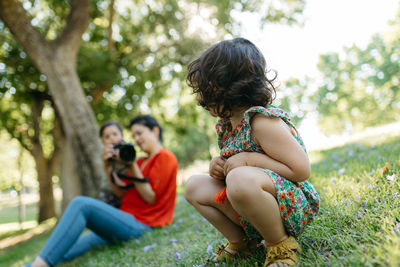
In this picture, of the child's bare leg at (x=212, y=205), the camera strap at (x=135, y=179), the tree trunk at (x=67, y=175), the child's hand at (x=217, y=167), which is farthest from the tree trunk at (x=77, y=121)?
the child's hand at (x=217, y=167)

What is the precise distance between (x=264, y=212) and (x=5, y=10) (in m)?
6.97

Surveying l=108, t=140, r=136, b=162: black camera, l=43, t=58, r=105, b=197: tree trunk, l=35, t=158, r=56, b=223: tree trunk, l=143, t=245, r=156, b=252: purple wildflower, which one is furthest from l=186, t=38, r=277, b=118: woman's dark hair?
l=35, t=158, r=56, b=223: tree trunk

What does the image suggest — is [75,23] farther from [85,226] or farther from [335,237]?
[335,237]

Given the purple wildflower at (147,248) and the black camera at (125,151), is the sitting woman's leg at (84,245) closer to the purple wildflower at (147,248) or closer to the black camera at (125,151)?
the purple wildflower at (147,248)

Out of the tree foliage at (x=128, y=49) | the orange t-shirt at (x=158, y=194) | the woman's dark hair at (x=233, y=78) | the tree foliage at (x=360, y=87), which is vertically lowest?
the tree foliage at (x=360, y=87)

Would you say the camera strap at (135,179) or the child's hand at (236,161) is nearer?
the child's hand at (236,161)

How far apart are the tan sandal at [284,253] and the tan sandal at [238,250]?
1.12 feet

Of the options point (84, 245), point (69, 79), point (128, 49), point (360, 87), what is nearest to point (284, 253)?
point (84, 245)

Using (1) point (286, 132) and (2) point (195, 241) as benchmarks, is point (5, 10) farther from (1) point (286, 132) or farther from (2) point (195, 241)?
(1) point (286, 132)

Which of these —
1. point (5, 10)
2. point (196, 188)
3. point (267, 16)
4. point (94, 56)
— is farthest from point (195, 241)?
point (267, 16)

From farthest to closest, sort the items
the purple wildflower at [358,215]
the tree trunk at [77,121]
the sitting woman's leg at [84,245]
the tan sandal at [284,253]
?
the tree trunk at [77,121] < the sitting woman's leg at [84,245] < the purple wildflower at [358,215] < the tan sandal at [284,253]

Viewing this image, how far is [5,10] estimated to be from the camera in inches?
247

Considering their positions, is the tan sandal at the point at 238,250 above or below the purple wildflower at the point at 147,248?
above

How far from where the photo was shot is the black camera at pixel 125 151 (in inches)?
126
